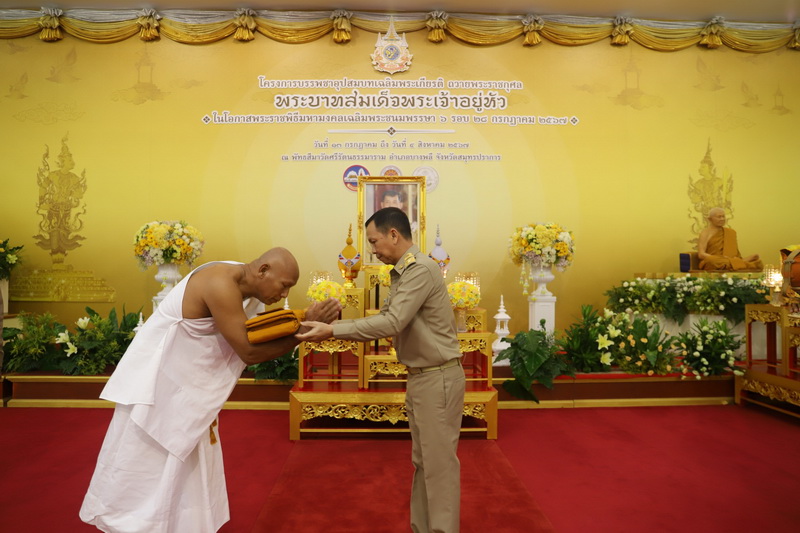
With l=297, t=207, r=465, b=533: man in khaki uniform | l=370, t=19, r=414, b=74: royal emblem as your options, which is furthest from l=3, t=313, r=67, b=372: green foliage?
l=370, t=19, r=414, b=74: royal emblem

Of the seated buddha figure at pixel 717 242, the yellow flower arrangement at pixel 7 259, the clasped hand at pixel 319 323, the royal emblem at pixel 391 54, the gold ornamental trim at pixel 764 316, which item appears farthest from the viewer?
the royal emblem at pixel 391 54

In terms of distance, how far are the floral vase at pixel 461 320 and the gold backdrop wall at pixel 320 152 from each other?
3127 millimetres

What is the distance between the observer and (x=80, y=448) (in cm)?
381

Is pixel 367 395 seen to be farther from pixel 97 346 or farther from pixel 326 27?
pixel 326 27

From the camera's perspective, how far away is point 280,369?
4.88m

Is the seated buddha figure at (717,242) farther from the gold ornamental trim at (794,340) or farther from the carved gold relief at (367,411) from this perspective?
the carved gold relief at (367,411)

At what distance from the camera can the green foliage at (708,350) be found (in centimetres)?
506

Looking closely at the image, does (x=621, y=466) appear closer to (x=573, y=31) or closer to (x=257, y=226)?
(x=257, y=226)

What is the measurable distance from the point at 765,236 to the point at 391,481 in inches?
289

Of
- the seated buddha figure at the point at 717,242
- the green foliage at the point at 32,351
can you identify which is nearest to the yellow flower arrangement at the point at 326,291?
the green foliage at the point at 32,351

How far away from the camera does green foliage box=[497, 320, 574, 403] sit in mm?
4809

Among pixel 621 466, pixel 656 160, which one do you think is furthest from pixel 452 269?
pixel 621 466

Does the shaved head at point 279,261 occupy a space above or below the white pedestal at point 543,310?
above

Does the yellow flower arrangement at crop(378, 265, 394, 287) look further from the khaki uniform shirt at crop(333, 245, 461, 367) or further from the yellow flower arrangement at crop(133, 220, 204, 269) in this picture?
the yellow flower arrangement at crop(133, 220, 204, 269)
